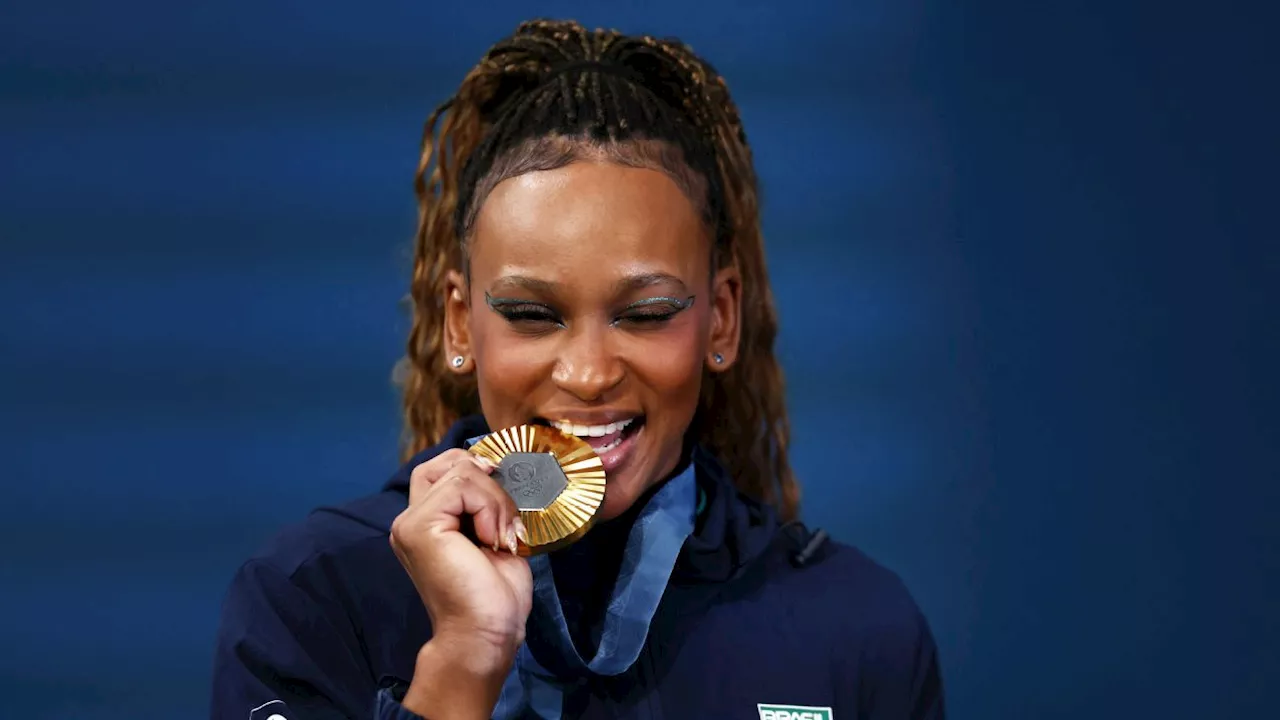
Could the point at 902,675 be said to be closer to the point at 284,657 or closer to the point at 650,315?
the point at 650,315

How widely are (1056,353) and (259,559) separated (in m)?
1.31

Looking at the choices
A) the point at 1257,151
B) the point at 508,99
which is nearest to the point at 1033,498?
the point at 1257,151

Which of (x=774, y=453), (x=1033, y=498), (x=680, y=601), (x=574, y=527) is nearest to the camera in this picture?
(x=574, y=527)

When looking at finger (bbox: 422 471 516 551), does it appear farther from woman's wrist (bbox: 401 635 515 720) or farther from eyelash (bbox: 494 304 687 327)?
eyelash (bbox: 494 304 687 327)

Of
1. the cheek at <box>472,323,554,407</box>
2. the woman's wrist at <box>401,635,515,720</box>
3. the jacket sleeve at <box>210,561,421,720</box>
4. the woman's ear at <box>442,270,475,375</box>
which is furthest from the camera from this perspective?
the woman's ear at <box>442,270,475,375</box>

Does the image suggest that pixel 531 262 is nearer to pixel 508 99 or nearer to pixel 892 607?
pixel 508 99

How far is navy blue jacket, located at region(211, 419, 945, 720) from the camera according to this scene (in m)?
1.81

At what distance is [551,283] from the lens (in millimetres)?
1878

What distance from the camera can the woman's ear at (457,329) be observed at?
6.65 feet

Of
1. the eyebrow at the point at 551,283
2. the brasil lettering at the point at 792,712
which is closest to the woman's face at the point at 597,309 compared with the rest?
the eyebrow at the point at 551,283

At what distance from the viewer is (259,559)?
1.87 meters

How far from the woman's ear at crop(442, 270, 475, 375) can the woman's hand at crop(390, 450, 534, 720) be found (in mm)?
298

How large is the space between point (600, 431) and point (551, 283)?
155 millimetres

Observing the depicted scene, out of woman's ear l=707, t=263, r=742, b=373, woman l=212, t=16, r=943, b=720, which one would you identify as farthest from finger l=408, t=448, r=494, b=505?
woman's ear l=707, t=263, r=742, b=373
